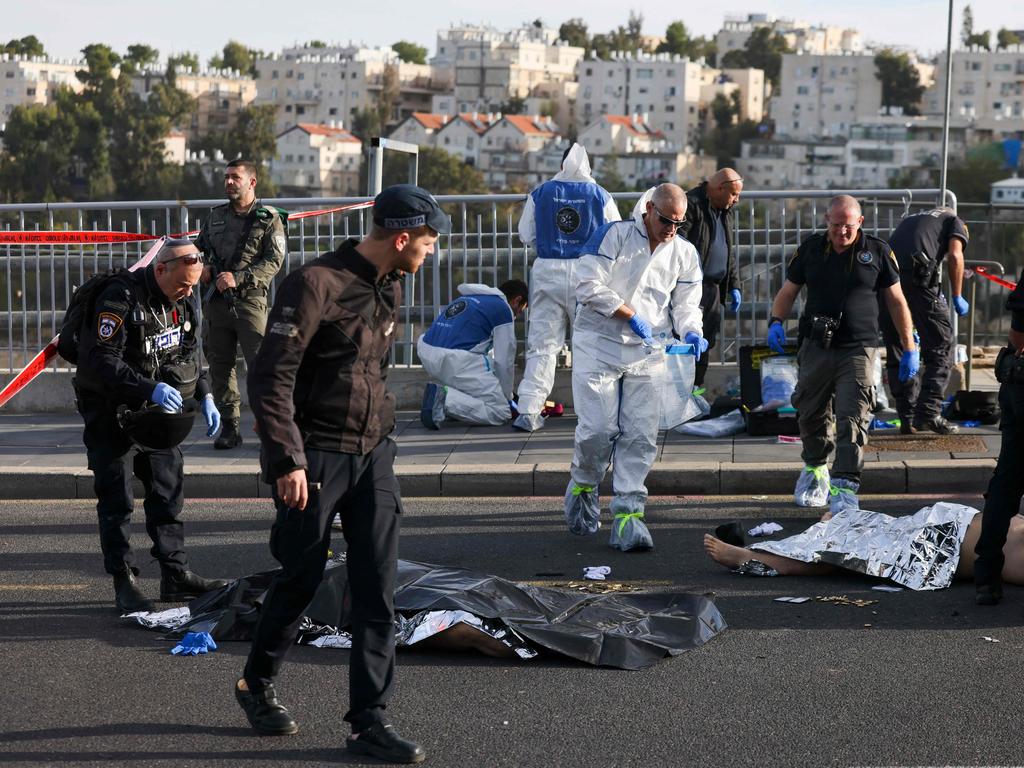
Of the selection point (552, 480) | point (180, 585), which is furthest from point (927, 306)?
point (180, 585)

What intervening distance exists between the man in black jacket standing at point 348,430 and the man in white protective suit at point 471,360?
21.5 ft

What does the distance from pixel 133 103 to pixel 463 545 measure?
138218 mm

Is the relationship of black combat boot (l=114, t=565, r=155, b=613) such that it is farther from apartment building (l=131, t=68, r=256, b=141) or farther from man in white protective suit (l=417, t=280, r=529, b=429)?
apartment building (l=131, t=68, r=256, b=141)

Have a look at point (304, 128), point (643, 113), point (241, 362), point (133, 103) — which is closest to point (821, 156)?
point (643, 113)

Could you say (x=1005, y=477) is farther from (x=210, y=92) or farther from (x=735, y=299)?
(x=210, y=92)

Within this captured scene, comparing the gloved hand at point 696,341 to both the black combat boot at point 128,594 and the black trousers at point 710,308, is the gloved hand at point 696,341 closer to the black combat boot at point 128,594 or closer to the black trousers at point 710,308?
the black trousers at point 710,308

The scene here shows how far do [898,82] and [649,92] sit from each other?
1140 inches

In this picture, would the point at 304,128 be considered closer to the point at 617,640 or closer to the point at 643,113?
the point at 643,113

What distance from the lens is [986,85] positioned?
580 feet

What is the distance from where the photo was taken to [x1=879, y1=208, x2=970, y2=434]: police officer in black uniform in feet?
35.2

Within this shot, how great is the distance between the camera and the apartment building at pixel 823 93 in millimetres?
173500

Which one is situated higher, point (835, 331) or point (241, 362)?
point (835, 331)

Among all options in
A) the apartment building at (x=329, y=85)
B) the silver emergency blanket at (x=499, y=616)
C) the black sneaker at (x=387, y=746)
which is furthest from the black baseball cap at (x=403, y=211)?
the apartment building at (x=329, y=85)

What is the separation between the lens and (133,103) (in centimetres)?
13925
